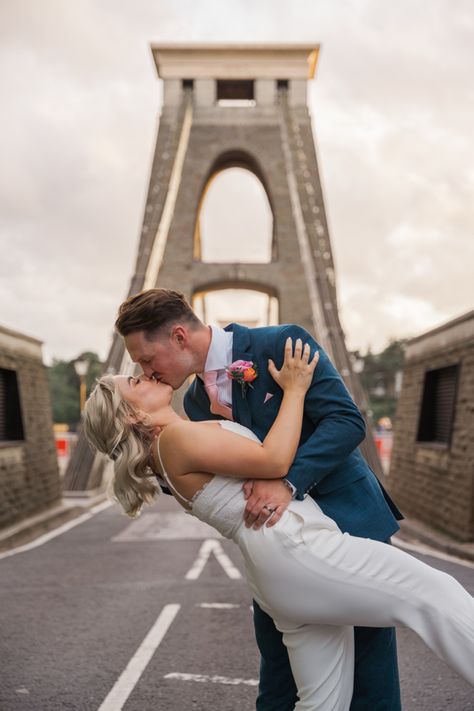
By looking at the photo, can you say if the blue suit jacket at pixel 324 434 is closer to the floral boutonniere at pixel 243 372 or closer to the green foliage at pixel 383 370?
the floral boutonniere at pixel 243 372

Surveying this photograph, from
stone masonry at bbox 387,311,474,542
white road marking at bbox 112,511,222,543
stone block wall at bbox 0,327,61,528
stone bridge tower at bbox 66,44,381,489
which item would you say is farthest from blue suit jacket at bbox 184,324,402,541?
stone bridge tower at bbox 66,44,381,489

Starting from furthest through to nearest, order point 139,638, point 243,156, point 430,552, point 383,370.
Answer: point 383,370 < point 243,156 < point 430,552 < point 139,638

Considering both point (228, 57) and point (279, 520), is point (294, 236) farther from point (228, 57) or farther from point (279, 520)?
point (279, 520)

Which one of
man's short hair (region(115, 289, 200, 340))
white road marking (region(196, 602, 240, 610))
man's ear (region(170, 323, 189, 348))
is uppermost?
man's short hair (region(115, 289, 200, 340))

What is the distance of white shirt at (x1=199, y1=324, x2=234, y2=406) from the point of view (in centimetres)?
296

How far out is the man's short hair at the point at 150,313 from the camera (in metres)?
2.84

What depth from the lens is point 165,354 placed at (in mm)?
2912

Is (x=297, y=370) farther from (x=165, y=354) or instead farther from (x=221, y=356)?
(x=165, y=354)

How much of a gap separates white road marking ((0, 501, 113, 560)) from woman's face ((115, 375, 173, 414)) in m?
7.97

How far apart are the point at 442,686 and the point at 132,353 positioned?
2958 millimetres

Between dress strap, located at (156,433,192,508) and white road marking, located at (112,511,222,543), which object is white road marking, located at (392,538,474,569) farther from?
dress strap, located at (156,433,192,508)

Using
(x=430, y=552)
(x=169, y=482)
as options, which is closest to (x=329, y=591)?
(x=169, y=482)

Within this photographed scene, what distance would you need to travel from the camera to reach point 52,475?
16453 millimetres

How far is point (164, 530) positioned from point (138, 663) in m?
7.80
